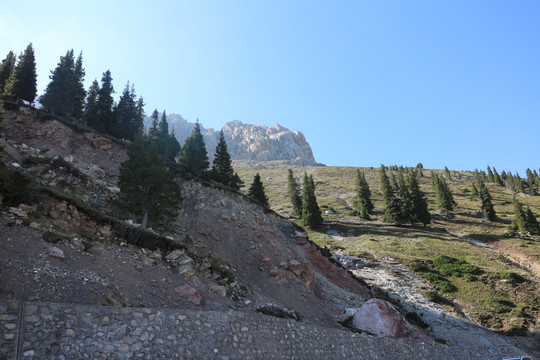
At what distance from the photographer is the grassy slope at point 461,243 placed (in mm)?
32963

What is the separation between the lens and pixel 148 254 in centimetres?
1485

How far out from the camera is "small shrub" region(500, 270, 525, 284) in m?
37.8

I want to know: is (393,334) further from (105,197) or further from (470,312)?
(105,197)

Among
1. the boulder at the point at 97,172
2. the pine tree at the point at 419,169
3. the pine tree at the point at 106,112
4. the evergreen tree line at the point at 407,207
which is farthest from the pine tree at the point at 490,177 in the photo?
the boulder at the point at 97,172

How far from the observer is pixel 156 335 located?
9617 mm

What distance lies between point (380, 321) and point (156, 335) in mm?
15055

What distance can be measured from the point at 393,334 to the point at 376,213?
6735 cm

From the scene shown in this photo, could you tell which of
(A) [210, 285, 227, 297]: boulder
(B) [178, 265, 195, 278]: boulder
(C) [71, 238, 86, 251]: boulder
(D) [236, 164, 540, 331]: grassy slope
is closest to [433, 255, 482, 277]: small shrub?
(D) [236, 164, 540, 331]: grassy slope

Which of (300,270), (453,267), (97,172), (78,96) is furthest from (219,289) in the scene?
(78,96)

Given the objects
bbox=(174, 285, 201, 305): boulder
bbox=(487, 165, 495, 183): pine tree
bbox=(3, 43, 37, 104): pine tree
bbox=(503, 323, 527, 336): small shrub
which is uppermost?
bbox=(487, 165, 495, 183): pine tree

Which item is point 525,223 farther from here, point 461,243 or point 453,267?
point 453,267

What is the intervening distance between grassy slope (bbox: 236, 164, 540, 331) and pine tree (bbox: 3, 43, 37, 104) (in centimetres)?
5239

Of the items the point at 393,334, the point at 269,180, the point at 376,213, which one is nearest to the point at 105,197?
the point at 393,334

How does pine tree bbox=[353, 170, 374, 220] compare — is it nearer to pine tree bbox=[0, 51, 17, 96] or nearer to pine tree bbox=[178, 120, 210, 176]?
pine tree bbox=[178, 120, 210, 176]
